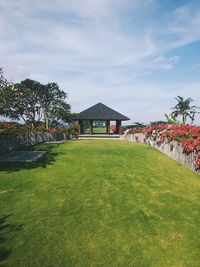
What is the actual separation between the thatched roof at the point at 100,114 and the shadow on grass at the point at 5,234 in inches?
1208

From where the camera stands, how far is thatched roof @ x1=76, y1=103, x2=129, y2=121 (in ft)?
119

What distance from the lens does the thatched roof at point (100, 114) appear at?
36.2 m

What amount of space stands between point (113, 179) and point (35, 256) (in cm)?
528

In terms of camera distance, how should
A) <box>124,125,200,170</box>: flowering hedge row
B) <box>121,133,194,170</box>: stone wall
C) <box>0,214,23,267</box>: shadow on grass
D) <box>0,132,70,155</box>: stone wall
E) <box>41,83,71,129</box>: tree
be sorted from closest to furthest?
1. <box>0,214,23,267</box>: shadow on grass
2. <box>124,125,200,170</box>: flowering hedge row
3. <box>121,133,194,170</box>: stone wall
4. <box>0,132,70,155</box>: stone wall
5. <box>41,83,71,129</box>: tree

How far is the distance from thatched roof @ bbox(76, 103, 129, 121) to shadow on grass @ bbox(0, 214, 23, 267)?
30.7 meters

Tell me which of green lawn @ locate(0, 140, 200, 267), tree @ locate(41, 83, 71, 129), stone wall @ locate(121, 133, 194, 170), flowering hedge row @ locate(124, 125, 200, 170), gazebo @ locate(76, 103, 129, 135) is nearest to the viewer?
green lawn @ locate(0, 140, 200, 267)

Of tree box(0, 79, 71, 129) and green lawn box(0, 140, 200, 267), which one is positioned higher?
tree box(0, 79, 71, 129)

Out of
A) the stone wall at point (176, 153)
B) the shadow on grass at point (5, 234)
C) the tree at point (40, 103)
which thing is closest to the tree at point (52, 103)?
the tree at point (40, 103)

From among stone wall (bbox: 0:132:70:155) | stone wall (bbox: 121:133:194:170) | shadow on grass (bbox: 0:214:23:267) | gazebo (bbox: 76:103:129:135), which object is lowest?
shadow on grass (bbox: 0:214:23:267)

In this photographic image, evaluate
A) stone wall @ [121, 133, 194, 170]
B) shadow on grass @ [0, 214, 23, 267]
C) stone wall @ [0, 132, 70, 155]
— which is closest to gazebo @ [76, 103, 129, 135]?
stone wall @ [0, 132, 70, 155]

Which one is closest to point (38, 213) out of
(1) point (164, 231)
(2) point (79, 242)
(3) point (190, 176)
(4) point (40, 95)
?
(2) point (79, 242)

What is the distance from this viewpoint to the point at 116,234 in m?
5.29

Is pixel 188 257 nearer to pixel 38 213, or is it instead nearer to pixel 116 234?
pixel 116 234

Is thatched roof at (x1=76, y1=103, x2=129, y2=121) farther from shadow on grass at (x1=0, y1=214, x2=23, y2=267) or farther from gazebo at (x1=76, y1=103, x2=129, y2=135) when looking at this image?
shadow on grass at (x1=0, y1=214, x2=23, y2=267)
